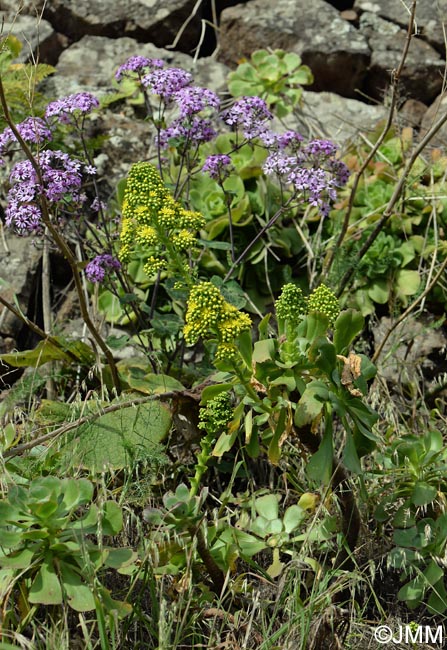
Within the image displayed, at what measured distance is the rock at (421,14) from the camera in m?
4.88

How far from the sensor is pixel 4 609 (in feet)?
7.18

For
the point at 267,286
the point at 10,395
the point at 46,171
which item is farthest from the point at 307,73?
the point at 10,395

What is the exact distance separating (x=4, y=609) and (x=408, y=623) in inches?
48.5

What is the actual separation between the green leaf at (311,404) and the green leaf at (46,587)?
2.43 ft

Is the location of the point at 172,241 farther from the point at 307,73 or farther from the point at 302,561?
the point at 307,73

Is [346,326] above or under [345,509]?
above

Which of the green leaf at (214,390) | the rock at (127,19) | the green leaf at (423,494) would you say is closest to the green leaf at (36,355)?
the green leaf at (214,390)

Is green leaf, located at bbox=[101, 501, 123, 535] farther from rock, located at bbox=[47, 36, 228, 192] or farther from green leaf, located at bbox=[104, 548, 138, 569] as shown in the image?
rock, located at bbox=[47, 36, 228, 192]

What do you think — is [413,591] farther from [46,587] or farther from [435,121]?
[435,121]

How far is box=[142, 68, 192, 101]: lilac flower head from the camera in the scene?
309 cm

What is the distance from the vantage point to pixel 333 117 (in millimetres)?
4652

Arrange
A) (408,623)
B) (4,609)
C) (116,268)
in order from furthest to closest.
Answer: (116,268) < (408,623) < (4,609)

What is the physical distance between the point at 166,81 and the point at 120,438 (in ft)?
4.24

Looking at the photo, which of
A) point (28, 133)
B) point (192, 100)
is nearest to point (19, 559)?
point (28, 133)
